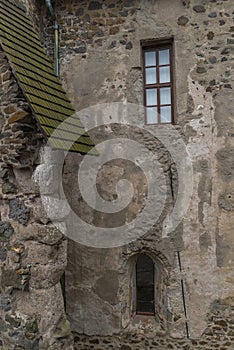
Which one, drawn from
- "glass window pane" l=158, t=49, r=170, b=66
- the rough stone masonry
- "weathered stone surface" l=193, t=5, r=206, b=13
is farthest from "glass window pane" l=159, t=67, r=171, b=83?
"weathered stone surface" l=193, t=5, r=206, b=13

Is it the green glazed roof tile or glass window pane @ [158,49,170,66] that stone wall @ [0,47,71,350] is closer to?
the green glazed roof tile

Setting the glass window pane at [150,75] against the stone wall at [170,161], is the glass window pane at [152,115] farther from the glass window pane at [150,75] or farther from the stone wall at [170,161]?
the glass window pane at [150,75]

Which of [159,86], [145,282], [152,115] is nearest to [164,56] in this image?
[159,86]

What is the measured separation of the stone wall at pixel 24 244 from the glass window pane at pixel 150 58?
2.62 m

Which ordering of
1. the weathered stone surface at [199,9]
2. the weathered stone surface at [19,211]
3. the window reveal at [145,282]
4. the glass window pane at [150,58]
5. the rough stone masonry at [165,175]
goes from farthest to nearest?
the window reveal at [145,282] → the glass window pane at [150,58] → the weathered stone surface at [199,9] → the rough stone masonry at [165,175] → the weathered stone surface at [19,211]

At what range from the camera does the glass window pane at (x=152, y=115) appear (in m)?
5.93

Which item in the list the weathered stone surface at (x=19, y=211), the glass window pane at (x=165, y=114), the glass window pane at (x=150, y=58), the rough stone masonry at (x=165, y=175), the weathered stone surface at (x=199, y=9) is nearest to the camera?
the weathered stone surface at (x=19, y=211)

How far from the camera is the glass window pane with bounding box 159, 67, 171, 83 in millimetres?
5918

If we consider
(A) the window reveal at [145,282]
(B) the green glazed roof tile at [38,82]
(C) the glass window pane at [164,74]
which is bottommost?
(A) the window reveal at [145,282]

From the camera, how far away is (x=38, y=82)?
4453mm

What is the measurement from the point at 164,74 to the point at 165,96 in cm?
37

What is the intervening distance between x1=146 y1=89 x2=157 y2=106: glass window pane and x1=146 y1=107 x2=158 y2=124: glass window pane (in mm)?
96

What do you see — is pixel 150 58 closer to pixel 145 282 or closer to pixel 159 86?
pixel 159 86

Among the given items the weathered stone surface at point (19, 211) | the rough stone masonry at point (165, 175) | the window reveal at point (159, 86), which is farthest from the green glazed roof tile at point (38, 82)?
the window reveal at point (159, 86)
